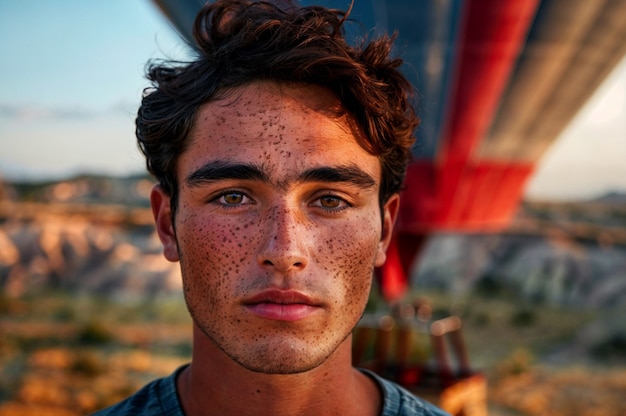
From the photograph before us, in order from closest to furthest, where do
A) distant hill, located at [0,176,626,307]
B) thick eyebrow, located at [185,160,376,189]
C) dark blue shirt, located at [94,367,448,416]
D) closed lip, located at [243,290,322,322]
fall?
1. closed lip, located at [243,290,322,322]
2. thick eyebrow, located at [185,160,376,189]
3. dark blue shirt, located at [94,367,448,416]
4. distant hill, located at [0,176,626,307]

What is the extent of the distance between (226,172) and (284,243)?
0.79ft

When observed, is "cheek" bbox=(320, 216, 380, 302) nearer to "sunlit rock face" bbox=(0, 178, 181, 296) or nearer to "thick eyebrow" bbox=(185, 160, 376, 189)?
"thick eyebrow" bbox=(185, 160, 376, 189)

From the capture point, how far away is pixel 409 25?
980 cm

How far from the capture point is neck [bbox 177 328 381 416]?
2051 mm

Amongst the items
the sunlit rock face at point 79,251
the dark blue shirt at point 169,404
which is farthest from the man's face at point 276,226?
the sunlit rock face at point 79,251

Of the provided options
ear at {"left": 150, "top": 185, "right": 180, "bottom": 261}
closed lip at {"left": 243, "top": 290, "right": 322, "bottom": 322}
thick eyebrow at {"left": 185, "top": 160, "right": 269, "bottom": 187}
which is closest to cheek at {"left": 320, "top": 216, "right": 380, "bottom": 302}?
closed lip at {"left": 243, "top": 290, "right": 322, "bottom": 322}

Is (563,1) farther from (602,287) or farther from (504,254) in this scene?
(504,254)

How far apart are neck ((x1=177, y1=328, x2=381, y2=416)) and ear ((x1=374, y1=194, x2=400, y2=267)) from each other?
25 cm

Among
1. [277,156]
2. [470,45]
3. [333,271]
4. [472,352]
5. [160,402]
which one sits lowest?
[472,352]

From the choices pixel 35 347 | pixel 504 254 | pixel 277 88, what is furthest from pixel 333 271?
pixel 504 254

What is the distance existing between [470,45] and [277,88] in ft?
28.0

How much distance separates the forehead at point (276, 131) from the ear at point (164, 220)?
163 mm

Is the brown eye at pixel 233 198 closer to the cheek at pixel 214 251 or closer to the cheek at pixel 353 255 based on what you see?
the cheek at pixel 214 251

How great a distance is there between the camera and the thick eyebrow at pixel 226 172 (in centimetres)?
196
